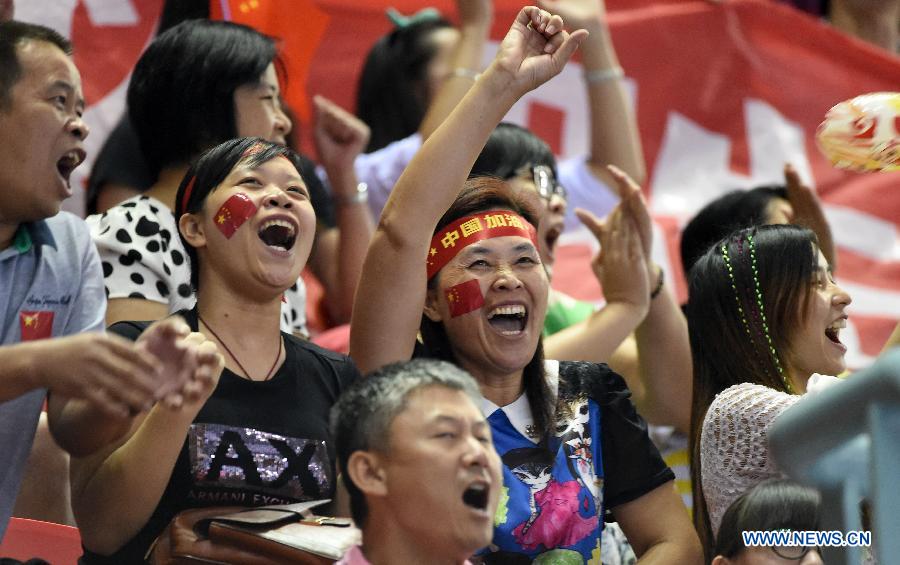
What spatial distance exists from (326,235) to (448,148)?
5.28 ft

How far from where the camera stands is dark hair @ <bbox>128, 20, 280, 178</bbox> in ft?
12.5

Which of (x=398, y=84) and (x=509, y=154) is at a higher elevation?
(x=509, y=154)

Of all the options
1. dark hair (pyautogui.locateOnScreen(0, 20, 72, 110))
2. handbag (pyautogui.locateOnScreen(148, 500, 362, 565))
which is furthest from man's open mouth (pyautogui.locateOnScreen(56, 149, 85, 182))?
handbag (pyautogui.locateOnScreen(148, 500, 362, 565))

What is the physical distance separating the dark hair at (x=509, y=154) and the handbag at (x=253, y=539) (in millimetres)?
1529

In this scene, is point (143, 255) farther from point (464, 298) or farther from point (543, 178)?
point (543, 178)

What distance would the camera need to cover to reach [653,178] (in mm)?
6188

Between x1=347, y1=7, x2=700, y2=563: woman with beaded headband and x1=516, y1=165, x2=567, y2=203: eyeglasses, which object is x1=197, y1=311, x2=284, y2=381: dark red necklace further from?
x1=516, y1=165, x2=567, y2=203: eyeglasses

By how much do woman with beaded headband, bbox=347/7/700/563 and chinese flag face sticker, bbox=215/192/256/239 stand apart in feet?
0.91

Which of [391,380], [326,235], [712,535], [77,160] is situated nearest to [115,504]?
[391,380]

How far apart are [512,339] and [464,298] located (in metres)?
0.14

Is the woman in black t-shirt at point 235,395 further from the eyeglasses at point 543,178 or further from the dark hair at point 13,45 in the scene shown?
the eyeglasses at point 543,178

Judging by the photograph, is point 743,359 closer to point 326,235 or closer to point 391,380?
point 391,380

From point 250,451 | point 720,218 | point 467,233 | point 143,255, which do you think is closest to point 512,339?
point 467,233

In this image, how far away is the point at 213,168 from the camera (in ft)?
10.7
